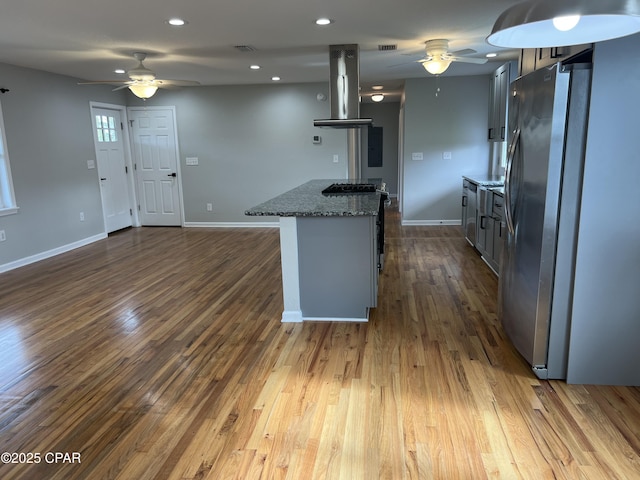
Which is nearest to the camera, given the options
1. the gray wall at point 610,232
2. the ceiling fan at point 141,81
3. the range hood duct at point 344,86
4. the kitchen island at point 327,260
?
the gray wall at point 610,232

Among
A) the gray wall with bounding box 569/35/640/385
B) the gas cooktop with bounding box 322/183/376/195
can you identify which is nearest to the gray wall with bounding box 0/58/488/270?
the gas cooktop with bounding box 322/183/376/195

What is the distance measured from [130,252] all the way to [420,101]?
4.94 metres

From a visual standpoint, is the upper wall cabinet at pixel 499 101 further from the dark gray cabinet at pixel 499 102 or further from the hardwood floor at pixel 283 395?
the hardwood floor at pixel 283 395

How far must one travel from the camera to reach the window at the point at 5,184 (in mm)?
5203

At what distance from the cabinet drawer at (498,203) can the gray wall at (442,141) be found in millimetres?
2914

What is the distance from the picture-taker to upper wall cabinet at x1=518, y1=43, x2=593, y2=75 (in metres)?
2.25

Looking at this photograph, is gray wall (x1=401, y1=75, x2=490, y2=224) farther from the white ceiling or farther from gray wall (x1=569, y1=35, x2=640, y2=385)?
gray wall (x1=569, y1=35, x2=640, y2=385)

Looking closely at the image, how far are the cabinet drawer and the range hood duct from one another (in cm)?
156

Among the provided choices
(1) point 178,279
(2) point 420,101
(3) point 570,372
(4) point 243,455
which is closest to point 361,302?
(3) point 570,372

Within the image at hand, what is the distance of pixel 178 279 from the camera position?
4730mm

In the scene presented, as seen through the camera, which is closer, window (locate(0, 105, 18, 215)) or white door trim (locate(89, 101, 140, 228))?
window (locate(0, 105, 18, 215))

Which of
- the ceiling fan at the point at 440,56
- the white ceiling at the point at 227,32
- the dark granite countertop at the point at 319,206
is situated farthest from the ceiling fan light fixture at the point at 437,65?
the dark granite countertop at the point at 319,206

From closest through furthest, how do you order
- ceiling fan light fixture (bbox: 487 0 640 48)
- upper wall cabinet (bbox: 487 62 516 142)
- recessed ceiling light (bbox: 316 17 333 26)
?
ceiling fan light fixture (bbox: 487 0 640 48), recessed ceiling light (bbox: 316 17 333 26), upper wall cabinet (bbox: 487 62 516 142)

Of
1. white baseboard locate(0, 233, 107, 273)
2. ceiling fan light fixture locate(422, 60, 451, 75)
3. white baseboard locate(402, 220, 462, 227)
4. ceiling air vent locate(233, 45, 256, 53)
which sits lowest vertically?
white baseboard locate(0, 233, 107, 273)
